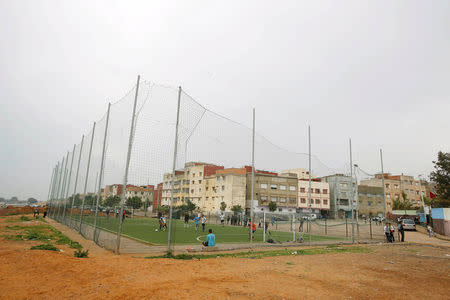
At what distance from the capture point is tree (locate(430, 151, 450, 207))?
36.8 meters

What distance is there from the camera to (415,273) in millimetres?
9172

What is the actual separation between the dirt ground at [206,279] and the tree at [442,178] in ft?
112

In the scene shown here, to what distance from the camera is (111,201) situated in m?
16.3

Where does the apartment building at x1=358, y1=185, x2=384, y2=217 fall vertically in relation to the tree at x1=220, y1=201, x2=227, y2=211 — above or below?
above

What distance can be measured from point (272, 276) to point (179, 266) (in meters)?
3.08

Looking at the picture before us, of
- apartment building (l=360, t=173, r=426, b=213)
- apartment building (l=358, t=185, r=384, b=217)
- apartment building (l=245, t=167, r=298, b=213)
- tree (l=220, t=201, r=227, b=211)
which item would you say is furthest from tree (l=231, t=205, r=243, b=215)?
apartment building (l=360, t=173, r=426, b=213)

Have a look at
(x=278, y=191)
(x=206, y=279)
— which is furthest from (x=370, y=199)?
(x=206, y=279)

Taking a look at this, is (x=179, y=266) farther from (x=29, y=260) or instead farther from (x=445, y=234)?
(x=445, y=234)

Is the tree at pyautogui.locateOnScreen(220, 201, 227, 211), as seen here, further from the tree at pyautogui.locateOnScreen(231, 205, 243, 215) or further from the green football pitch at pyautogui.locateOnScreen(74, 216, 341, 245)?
the green football pitch at pyautogui.locateOnScreen(74, 216, 341, 245)

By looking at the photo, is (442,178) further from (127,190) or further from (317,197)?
(127,190)

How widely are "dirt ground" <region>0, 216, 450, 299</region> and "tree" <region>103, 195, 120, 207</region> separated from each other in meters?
5.12

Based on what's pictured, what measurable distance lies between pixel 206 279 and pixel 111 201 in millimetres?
11106

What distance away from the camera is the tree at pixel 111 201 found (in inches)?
581

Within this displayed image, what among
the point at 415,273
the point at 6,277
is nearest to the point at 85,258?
the point at 6,277
